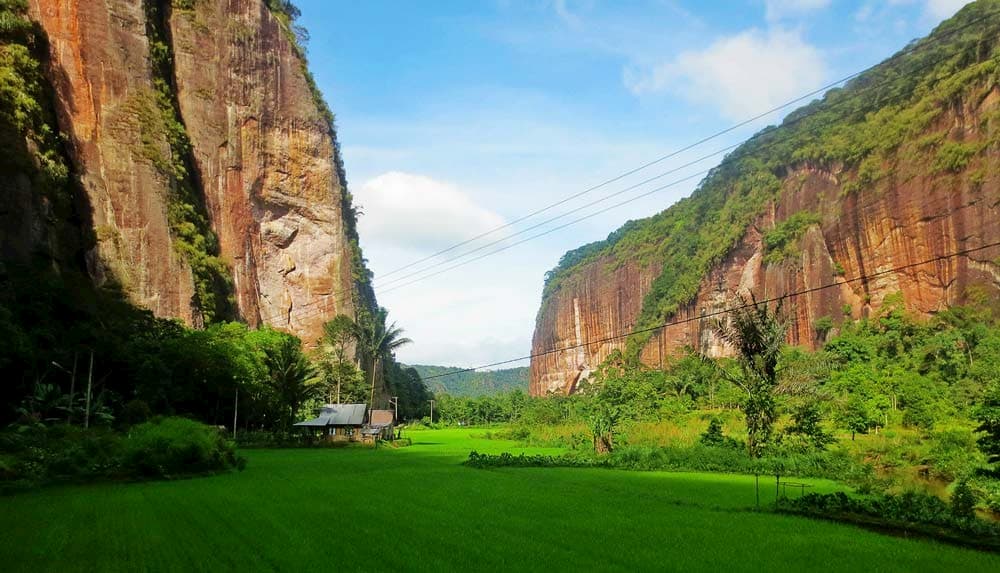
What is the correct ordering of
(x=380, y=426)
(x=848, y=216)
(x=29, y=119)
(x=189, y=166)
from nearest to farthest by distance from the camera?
(x=29, y=119) < (x=380, y=426) < (x=189, y=166) < (x=848, y=216)

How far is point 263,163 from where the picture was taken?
5394 cm

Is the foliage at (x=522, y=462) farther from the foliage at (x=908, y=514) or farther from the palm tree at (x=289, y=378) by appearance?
the palm tree at (x=289, y=378)

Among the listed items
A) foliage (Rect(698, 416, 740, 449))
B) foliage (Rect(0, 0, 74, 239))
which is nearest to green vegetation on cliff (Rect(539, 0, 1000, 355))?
foliage (Rect(698, 416, 740, 449))

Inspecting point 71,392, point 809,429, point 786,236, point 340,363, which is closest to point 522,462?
point 809,429

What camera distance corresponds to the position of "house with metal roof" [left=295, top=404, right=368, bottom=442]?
39562 millimetres

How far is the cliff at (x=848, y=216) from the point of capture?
163 feet

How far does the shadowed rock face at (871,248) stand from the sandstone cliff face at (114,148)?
98.4 ft

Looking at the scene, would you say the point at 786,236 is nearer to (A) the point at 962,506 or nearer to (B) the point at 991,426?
(B) the point at 991,426

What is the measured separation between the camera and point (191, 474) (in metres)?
18.1

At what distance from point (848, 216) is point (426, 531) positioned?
196 ft

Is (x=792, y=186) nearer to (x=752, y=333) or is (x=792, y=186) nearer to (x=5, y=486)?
(x=752, y=333)

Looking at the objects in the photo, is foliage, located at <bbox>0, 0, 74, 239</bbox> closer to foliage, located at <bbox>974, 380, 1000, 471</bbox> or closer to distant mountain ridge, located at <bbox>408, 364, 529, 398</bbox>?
foliage, located at <bbox>974, 380, 1000, 471</bbox>

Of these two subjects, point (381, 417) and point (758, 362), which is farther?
point (381, 417)

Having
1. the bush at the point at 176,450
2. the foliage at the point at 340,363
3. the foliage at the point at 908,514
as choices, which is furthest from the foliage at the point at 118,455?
the foliage at the point at 340,363
